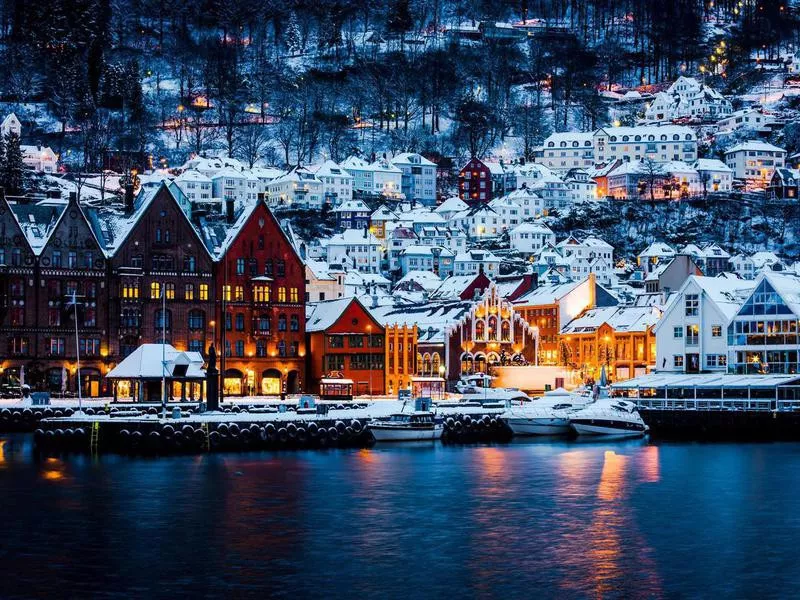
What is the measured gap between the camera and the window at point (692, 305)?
11775 centimetres

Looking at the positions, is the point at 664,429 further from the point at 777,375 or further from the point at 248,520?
the point at 248,520

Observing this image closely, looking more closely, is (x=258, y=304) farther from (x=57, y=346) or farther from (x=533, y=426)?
(x=533, y=426)

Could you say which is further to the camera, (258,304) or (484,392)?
(258,304)

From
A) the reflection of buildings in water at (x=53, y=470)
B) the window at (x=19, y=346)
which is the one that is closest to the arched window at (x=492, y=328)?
the window at (x=19, y=346)

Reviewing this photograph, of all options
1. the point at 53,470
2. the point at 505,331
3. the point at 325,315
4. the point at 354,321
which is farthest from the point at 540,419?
the point at 53,470

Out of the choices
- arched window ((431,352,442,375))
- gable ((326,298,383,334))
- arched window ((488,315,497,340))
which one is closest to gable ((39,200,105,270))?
gable ((326,298,383,334))

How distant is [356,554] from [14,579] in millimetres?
12212

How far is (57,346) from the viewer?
10981cm

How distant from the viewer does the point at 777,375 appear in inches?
4166

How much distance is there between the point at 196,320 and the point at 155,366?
21.5m

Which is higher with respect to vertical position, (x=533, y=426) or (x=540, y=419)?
(x=540, y=419)

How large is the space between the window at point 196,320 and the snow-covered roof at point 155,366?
61.2 feet

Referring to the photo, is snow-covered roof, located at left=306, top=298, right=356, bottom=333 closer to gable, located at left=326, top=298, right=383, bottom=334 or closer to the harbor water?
gable, located at left=326, top=298, right=383, bottom=334

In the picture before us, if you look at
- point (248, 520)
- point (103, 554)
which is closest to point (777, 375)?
point (248, 520)
